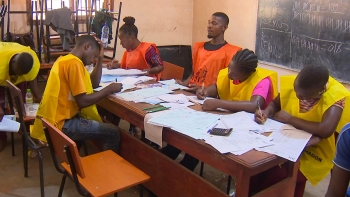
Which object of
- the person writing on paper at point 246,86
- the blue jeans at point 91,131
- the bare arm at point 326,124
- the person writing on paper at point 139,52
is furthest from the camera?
the person writing on paper at point 139,52

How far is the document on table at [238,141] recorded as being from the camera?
5.59ft

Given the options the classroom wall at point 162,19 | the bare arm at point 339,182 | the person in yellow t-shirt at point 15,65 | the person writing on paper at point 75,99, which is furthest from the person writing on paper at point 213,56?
the classroom wall at point 162,19

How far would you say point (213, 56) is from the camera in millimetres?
3027

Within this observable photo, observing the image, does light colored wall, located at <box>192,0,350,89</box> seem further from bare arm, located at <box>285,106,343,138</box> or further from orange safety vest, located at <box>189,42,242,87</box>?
bare arm, located at <box>285,106,343,138</box>

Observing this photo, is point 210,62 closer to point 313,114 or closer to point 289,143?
point 313,114

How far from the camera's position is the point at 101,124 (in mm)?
2604

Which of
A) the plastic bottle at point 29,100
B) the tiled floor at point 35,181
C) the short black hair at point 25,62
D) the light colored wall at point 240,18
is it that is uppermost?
the light colored wall at point 240,18

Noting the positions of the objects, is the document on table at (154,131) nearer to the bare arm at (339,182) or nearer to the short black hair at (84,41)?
the short black hair at (84,41)

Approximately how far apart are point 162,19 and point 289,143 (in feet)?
13.1

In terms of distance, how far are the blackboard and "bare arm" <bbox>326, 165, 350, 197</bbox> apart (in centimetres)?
256

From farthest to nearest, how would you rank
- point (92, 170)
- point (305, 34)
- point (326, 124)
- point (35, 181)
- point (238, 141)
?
point (305, 34) → point (35, 181) → point (92, 170) → point (326, 124) → point (238, 141)

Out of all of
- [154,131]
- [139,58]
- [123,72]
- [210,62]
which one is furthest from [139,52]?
[154,131]

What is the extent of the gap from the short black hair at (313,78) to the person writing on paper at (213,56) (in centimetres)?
110

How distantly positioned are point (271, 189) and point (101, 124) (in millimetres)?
1311
